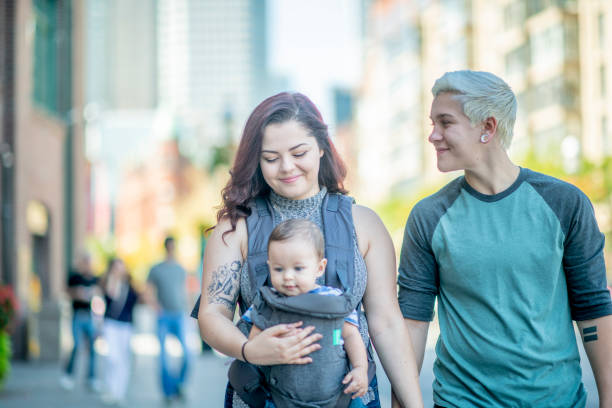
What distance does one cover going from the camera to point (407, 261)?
3.72 m

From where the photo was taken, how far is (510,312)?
3395 mm

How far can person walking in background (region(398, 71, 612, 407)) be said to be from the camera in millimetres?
3357

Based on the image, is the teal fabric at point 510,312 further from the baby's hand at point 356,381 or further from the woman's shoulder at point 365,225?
the baby's hand at point 356,381

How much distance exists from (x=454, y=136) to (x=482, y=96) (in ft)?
0.66

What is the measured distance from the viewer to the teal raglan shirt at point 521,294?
11.0 ft

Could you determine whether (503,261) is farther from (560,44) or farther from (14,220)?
(560,44)

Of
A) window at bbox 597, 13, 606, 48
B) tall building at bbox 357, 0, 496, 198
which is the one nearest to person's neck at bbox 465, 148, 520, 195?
window at bbox 597, 13, 606, 48

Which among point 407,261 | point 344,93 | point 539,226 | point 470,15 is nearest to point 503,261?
point 539,226

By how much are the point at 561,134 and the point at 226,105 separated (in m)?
33.0

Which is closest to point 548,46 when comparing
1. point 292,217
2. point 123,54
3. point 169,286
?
point 169,286

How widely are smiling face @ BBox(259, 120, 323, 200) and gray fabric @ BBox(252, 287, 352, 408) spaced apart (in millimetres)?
475

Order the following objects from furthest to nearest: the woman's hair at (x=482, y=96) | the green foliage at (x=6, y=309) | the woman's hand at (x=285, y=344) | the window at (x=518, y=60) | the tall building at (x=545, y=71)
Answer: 1. the window at (x=518, y=60)
2. the tall building at (x=545, y=71)
3. the green foliage at (x=6, y=309)
4. the woman's hair at (x=482, y=96)
5. the woman's hand at (x=285, y=344)

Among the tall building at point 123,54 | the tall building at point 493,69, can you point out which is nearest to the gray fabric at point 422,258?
the tall building at point 493,69

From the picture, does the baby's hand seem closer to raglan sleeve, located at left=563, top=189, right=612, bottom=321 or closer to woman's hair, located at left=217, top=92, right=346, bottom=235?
woman's hair, located at left=217, top=92, right=346, bottom=235
